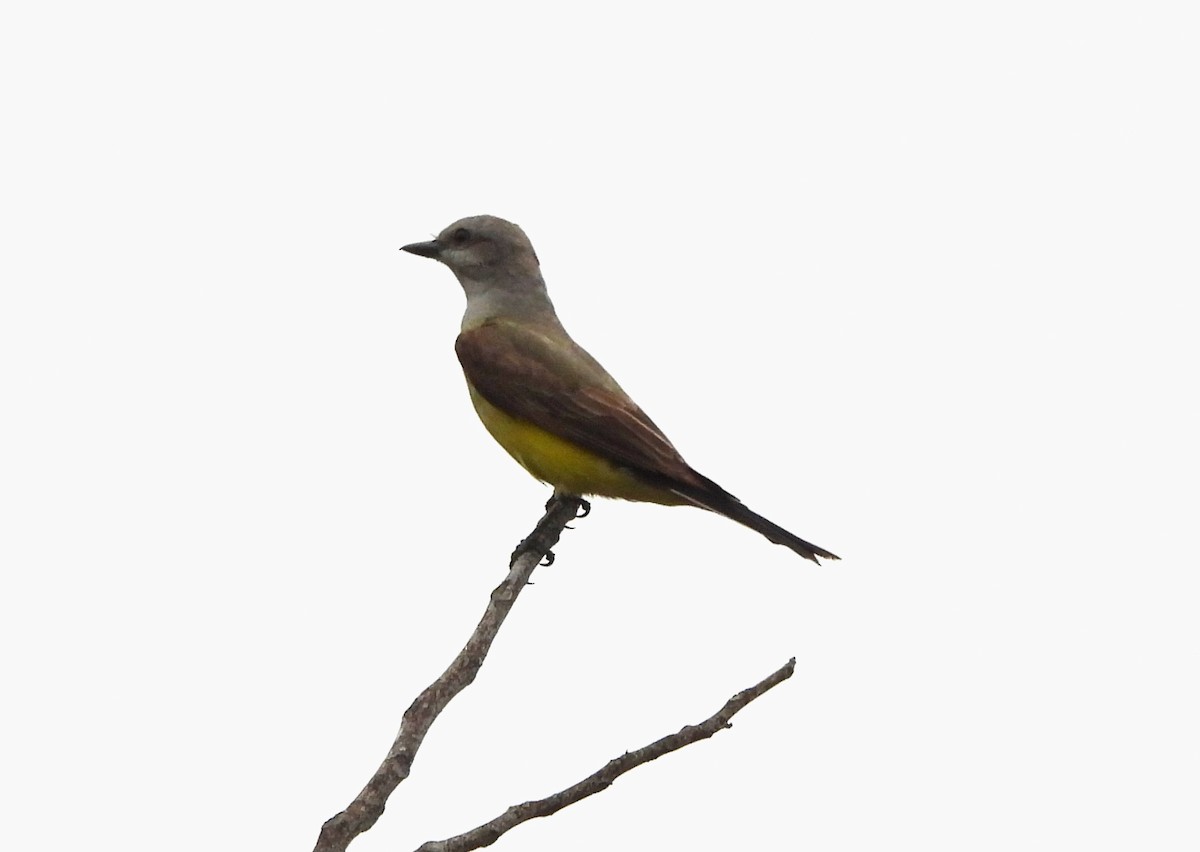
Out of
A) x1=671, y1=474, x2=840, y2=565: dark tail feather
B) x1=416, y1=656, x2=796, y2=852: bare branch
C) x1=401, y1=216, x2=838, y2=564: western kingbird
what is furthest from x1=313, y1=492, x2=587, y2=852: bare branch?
x1=401, y1=216, x2=838, y2=564: western kingbird

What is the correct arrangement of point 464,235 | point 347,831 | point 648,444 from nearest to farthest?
point 347,831 → point 648,444 → point 464,235

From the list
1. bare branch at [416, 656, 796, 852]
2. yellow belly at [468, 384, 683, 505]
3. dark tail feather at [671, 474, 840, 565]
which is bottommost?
bare branch at [416, 656, 796, 852]

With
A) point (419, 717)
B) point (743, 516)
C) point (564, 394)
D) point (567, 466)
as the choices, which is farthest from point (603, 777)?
point (564, 394)

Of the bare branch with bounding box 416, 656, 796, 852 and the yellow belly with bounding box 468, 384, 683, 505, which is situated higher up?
the yellow belly with bounding box 468, 384, 683, 505

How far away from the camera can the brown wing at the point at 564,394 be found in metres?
9.18

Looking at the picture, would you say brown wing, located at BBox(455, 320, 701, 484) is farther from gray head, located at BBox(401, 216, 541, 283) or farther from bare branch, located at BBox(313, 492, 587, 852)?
bare branch, located at BBox(313, 492, 587, 852)

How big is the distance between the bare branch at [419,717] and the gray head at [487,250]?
387 centimetres

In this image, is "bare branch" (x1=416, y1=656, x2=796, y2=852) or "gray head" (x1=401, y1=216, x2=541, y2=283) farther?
"gray head" (x1=401, y1=216, x2=541, y2=283)

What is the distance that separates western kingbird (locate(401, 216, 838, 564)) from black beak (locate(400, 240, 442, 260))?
0.01 metres

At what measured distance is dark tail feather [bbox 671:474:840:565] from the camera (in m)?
8.29

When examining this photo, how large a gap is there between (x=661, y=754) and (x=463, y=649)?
3.31 ft

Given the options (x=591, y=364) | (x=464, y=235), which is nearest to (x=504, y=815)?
(x=591, y=364)

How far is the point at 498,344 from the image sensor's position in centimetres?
1020

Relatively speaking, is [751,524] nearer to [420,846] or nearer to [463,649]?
[463,649]
